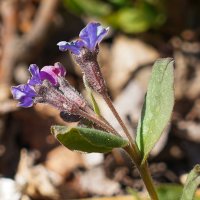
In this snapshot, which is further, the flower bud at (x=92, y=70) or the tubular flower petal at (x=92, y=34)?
the flower bud at (x=92, y=70)

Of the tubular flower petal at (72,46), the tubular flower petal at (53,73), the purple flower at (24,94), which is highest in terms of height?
the tubular flower petal at (72,46)

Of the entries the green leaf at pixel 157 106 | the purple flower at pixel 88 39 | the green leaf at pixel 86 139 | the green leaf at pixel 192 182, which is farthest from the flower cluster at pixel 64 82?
the green leaf at pixel 192 182

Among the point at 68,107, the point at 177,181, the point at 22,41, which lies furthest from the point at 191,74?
the point at 68,107

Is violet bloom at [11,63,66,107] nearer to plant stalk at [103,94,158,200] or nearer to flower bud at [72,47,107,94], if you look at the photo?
flower bud at [72,47,107,94]

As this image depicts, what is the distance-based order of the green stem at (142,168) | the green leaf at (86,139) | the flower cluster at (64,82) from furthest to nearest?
the green stem at (142,168), the flower cluster at (64,82), the green leaf at (86,139)

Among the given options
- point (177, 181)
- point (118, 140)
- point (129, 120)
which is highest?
point (118, 140)

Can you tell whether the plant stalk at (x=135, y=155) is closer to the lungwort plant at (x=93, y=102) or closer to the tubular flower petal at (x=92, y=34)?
the lungwort plant at (x=93, y=102)

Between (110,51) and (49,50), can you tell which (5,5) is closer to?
(49,50)

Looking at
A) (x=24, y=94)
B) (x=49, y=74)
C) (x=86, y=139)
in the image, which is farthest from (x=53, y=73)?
(x=86, y=139)
